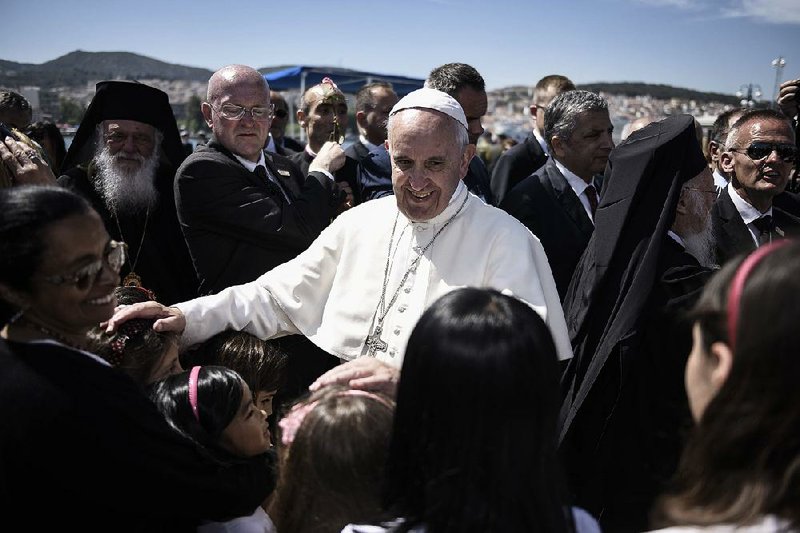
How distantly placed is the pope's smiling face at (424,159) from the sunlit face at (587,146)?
4.94 ft

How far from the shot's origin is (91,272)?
72.9 inches

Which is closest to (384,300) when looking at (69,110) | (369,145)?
(369,145)

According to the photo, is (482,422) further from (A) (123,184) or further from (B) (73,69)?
(B) (73,69)

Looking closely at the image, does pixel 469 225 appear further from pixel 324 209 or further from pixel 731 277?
pixel 731 277

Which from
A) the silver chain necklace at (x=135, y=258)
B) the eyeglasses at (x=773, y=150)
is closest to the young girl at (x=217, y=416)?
the silver chain necklace at (x=135, y=258)

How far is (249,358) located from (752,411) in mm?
2084

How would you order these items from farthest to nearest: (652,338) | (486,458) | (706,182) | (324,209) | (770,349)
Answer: (324,209), (706,182), (652,338), (486,458), (770,349)

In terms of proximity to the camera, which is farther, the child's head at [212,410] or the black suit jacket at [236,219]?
the black suit jacket at [236,219]

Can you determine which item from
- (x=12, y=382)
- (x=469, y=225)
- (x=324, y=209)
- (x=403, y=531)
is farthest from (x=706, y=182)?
(x=12, y=382)

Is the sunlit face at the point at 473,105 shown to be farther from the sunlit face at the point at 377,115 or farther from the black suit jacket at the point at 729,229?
the black suit jacket at the point at 729,229

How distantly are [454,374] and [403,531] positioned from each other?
0.37 meters

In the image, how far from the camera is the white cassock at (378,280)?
2840 mm

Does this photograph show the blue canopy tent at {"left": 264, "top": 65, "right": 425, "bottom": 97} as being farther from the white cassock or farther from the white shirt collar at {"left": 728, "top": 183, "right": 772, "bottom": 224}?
the white cassock

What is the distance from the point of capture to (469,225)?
3039 mm
